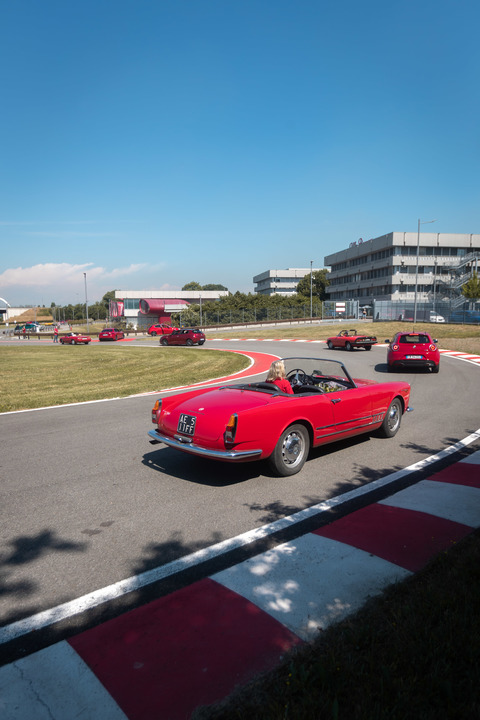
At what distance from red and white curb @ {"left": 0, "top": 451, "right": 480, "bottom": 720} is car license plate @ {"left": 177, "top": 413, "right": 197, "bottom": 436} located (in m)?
1.93

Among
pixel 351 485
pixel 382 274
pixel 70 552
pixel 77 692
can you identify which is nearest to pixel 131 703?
pixel 77 692

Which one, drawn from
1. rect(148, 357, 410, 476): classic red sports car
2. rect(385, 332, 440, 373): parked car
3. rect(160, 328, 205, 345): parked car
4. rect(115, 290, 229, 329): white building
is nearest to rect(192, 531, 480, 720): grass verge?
rect(148, 357, 410, 476): classic red sports car

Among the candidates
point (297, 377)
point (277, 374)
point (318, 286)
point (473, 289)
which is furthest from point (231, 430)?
point (318, 286)

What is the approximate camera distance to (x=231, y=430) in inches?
203

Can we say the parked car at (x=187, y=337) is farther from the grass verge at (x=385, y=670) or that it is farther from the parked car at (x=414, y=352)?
the grass verge at (x=385, y=670)

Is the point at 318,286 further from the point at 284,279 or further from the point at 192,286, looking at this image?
A: the point at 192,286

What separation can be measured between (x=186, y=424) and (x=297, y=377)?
2098 mm

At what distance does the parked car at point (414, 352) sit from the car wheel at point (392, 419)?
911 cm

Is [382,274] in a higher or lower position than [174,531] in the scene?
higher

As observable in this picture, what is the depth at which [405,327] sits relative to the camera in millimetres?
42938

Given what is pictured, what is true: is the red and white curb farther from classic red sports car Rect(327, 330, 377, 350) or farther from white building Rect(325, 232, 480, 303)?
white building Rect(325, 232, 480, 303)

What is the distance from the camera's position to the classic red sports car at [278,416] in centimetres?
525

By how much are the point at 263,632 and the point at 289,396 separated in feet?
11.2

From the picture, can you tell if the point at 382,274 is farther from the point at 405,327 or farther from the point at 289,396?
the point at 289,396
